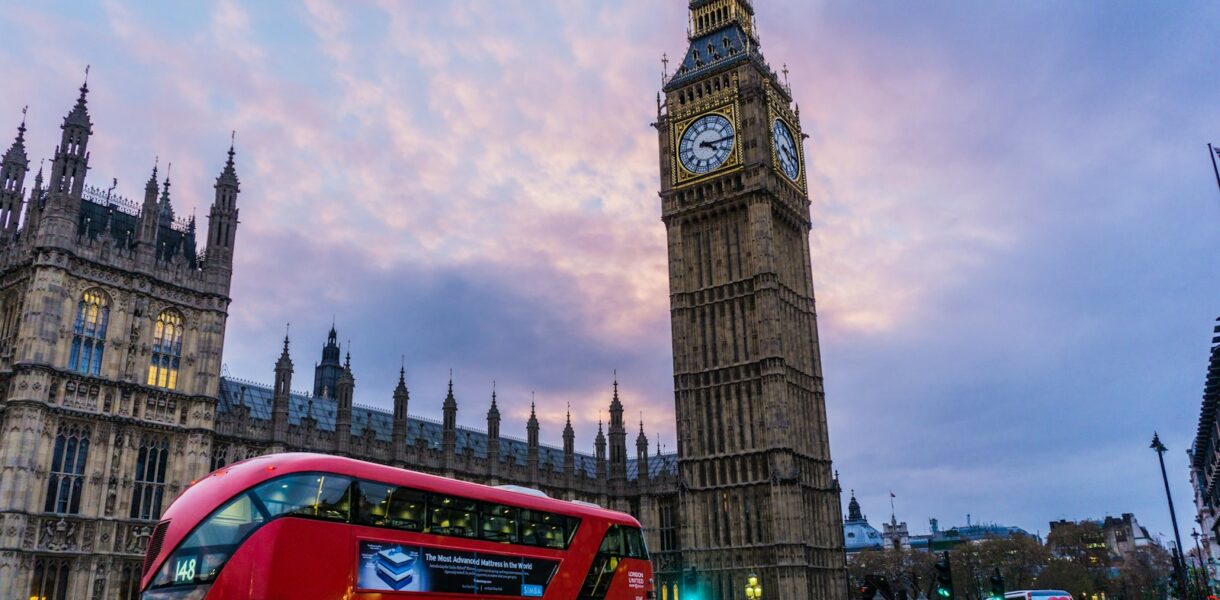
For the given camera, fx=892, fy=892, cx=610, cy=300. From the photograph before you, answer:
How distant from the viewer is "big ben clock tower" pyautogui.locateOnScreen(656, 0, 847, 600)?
71.4 m

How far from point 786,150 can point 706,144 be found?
815 centimetres

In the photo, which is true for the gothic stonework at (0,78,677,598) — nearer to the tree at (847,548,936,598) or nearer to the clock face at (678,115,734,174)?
the clock face at (678,115,734,174)

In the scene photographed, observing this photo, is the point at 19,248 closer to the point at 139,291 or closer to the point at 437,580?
the point at 139,291

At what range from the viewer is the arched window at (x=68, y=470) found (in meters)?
43.6

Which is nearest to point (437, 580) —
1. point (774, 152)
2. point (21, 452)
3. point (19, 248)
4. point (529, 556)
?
point (529, 556)

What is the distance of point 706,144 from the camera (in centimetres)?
8269

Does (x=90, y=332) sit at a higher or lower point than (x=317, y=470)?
higher

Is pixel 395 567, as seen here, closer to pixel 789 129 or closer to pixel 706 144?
pixel 706 144

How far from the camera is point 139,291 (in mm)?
49312

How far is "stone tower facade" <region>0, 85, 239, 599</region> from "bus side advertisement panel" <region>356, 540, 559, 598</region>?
2898 centimetres

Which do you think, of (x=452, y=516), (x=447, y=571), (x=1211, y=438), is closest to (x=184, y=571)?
(x=447, y=571)

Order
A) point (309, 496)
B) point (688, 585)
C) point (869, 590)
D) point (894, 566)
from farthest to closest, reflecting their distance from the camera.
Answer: point (894, 566) < point (688, 585) < point (869, 590) < point (309, 496)

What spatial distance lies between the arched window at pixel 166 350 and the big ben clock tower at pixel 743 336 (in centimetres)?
4036

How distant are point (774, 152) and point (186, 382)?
52755 millimetres
